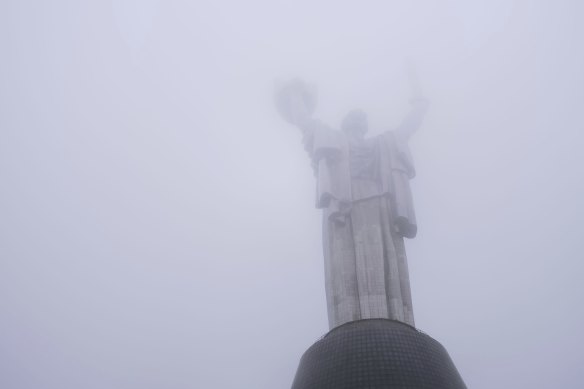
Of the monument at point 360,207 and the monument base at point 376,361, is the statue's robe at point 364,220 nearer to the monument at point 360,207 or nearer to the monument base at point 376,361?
the monument at point 360,207

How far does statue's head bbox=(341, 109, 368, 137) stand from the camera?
13.7m

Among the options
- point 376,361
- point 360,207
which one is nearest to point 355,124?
point 360,207

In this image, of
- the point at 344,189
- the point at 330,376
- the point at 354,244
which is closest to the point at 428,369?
the point at 330,376

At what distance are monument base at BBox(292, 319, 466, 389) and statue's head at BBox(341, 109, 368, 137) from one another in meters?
7.71

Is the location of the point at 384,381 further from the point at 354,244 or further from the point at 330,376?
the point at 354,244

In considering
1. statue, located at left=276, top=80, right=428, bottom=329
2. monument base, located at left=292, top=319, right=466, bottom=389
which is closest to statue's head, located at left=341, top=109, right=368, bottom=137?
statue, located at left=276, top=80, right=428, bottom=329

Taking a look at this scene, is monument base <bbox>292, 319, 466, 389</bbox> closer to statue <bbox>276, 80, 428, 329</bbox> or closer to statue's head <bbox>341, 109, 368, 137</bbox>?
statue <bbox>276, 80, 428, 329</bbox>

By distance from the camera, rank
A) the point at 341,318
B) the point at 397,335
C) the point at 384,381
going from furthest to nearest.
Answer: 1. the point at 341,318
2. the point at 397,335
3. the point at 384,381

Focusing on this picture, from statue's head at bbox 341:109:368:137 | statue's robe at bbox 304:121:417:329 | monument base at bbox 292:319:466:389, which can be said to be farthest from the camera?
statue's head at bbox 341:109:368:137

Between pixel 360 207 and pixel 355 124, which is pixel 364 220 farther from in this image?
pixel 355 124

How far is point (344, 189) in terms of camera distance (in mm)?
11969

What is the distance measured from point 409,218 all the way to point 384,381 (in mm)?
6311

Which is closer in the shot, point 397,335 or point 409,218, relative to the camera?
point 397,335

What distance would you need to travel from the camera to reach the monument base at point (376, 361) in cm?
566
